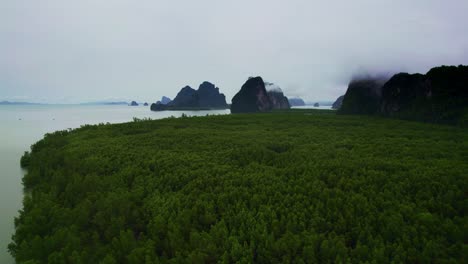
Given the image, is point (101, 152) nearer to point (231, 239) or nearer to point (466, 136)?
point (231, 239)

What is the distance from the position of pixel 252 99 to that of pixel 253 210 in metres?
127

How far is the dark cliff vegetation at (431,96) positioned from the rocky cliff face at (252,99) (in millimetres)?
73717

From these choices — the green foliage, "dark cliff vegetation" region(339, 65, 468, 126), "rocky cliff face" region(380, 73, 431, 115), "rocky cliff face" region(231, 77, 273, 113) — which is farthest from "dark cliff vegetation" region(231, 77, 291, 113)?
the green foliage

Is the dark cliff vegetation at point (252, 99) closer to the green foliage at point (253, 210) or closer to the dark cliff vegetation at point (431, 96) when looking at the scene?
the dark cliff vegetation at point (431, 96)

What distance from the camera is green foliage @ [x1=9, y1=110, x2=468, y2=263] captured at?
950 cm

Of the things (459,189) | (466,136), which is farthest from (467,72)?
(459,189)

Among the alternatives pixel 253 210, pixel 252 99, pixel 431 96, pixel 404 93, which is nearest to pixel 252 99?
pixel 252 99

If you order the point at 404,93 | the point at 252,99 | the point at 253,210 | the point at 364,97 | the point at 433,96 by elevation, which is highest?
the point at 252,99

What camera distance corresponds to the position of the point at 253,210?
40.2ft

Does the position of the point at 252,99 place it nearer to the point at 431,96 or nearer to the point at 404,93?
the point at 404,93

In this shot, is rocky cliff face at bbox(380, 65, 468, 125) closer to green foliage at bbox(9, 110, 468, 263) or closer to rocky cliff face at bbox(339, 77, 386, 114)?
rocky cliff face at bbox(339, 77, 386, 114)

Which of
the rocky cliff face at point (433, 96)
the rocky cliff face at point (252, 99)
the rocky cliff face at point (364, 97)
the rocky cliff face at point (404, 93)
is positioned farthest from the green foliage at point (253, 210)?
the rocky cliff face at point (252, 99)

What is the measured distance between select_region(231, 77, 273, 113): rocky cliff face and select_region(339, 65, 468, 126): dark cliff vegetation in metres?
73.7

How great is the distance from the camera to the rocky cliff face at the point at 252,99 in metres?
137
